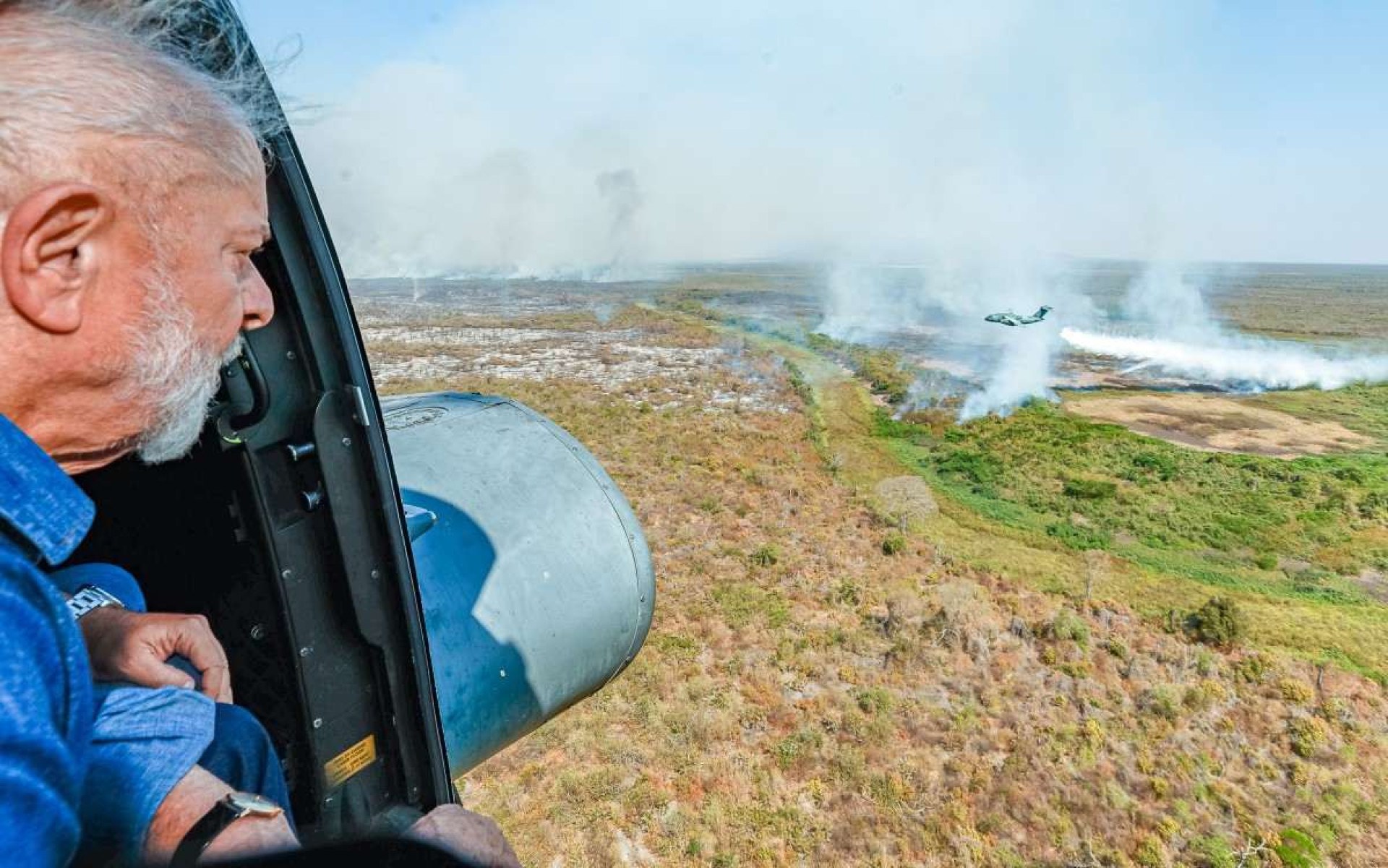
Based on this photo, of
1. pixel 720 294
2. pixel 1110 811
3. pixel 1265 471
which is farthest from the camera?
pixel 720 294

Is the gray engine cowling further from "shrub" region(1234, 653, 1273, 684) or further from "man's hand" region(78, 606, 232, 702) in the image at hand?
"shrub" region(1234, 653, 1273, 684)

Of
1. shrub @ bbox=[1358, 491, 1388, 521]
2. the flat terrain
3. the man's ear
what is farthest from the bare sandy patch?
the man's ear

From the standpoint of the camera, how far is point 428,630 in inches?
137

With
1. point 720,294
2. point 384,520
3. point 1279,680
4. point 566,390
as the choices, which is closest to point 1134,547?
point 1279,680

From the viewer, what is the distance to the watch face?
137cm

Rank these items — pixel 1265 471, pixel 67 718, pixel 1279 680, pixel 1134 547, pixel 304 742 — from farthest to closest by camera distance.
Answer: pixel 1265 471 → pixel 1134 547 → pixel 1279 680 → pixel 304 742 → pixel 67 718

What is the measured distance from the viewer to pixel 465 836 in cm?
173

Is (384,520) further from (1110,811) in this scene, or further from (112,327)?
(1110,811)

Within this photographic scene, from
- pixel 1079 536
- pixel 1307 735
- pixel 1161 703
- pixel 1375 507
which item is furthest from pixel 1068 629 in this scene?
pixel 1375 507

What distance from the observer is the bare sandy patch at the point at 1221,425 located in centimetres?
3703

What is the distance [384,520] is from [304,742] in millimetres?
849

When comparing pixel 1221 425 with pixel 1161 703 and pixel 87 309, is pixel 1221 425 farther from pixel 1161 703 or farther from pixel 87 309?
pixel 87 309

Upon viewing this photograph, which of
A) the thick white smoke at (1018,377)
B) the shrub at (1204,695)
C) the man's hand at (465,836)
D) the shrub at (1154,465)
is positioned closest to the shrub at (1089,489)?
the shrub at (1154,465)

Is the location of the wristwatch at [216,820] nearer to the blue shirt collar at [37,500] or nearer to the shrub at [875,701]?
the blue shirt collar at [37,500]
